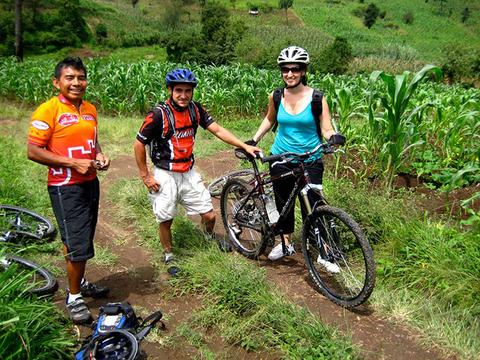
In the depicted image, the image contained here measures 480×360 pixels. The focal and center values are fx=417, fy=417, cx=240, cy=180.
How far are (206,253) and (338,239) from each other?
1326 millimetres

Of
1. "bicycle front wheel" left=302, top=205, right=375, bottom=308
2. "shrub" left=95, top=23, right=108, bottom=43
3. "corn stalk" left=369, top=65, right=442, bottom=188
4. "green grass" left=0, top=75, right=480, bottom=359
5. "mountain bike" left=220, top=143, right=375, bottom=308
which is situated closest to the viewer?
"green grass" left=0, top=75, right=480, bottom=359

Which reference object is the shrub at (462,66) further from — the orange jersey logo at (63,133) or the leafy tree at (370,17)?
the leafy tree at (370,17)

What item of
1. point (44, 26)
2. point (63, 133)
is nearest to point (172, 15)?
point (44, 26)

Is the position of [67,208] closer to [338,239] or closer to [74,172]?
[74,172]

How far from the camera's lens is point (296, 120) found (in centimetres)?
387

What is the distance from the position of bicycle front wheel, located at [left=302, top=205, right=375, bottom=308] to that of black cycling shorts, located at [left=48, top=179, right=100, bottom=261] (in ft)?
6.21

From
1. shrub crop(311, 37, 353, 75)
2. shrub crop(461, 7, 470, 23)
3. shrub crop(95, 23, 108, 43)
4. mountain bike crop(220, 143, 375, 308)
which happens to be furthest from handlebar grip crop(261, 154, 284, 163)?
shrub crop(461, 7, 470, 23)

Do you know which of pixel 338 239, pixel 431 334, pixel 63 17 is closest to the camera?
pixel 431 334

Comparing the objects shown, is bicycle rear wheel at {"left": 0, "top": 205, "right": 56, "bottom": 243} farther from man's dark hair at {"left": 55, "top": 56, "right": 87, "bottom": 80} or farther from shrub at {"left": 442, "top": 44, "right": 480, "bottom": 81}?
shrub at {"left": 442, "top": 44, "right": 480, "bottom": 81}

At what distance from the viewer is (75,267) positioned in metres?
3.42

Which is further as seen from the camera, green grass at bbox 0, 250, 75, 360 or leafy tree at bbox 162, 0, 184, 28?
leafy tree at bbox 162, 0, 184, 28

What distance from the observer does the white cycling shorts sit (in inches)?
157

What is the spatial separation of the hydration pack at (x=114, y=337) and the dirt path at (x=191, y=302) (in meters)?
0.39

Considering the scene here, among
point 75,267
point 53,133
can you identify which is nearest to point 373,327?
point 75,267
